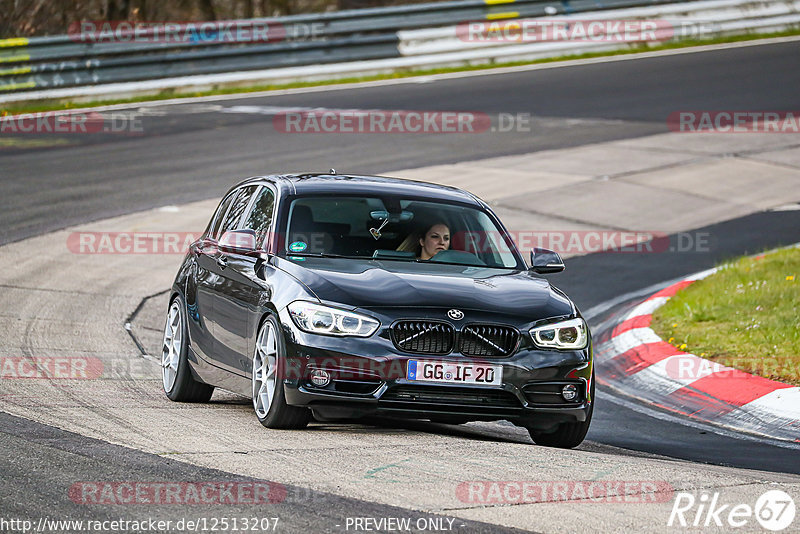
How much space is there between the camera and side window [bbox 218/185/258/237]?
9.57 m

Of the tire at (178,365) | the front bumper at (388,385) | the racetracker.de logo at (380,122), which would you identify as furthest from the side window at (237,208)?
the racetracker.de logo at (380,122)

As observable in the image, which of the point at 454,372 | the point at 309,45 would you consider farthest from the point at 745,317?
the point at 309,45

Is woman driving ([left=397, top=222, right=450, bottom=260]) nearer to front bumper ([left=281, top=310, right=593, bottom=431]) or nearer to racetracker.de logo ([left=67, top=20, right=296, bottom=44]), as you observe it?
front bumper ([left=281, top=310, right=593, bottom=431])

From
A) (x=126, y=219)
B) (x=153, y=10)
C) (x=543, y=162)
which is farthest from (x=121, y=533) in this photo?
(x=153, y=10)

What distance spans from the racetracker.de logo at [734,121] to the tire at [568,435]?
15.4 m

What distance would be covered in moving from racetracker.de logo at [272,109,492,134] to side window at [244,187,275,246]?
42.7ft

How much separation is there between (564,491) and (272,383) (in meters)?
2.17

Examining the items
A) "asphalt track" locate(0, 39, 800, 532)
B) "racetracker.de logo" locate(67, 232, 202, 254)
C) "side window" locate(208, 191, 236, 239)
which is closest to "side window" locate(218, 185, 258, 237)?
"side window" locate(208, 191, 236, 239)

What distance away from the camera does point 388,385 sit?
7457mm

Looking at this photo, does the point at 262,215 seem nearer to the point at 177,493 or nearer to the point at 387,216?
the point at 387,216

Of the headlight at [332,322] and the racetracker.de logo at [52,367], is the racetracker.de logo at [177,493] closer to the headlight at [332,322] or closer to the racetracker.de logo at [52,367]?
the headlight at [332,322]

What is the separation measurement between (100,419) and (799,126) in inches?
698

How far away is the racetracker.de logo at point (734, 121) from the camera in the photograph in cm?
2284

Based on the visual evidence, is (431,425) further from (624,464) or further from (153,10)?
(153,10)
